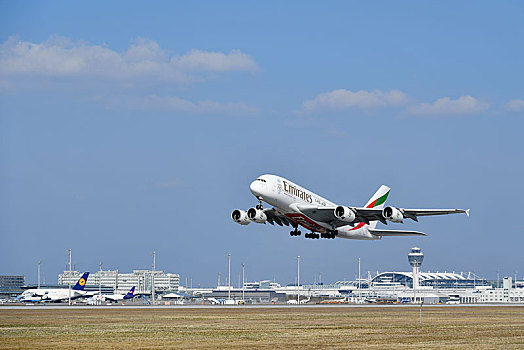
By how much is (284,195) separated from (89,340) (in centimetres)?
2925

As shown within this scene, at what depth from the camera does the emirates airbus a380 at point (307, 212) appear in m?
69.0

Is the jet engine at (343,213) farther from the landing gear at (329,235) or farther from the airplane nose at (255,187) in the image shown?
the airplane nose at (255,187)

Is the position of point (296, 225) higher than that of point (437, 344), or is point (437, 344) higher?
point (296, 225)

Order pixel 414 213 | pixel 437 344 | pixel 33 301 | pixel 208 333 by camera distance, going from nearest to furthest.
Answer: pixel 437 344, pixel 208 333, pixel 414 213, pixel 33 301

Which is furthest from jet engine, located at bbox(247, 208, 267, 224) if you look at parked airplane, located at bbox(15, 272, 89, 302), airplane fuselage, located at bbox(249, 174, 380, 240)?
parked airplane, located at bbox(15, 272, 89, 302)

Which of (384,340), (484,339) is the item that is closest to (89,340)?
(384,340)

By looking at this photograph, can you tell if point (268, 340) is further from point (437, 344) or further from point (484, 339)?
point (484, 339)

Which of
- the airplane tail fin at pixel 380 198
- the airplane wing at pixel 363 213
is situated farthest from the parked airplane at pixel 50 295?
the airplane wing at pixel 363 213

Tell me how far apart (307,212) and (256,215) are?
5.33 metres

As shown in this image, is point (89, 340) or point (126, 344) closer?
point (126, 344)

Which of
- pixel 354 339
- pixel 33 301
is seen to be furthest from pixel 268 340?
pixel 33 301

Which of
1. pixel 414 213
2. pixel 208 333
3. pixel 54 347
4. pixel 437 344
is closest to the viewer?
pixel 54 347

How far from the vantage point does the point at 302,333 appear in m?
51.9

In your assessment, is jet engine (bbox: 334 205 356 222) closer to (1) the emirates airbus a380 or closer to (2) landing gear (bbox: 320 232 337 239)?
(1) the emirates airbus a380
